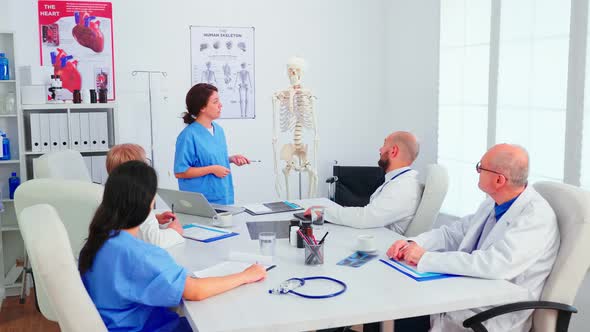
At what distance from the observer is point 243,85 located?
5555 mm

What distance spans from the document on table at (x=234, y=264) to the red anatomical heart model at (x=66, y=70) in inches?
127

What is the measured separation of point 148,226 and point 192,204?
73 cm

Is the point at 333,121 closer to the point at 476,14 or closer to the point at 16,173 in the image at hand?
the point at 476,14

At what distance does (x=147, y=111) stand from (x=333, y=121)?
1.85 m

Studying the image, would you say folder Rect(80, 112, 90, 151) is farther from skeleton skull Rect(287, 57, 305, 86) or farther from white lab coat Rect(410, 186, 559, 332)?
white lab coat Rect(410, 186, 559, 332)

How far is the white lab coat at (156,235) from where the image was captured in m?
2.51

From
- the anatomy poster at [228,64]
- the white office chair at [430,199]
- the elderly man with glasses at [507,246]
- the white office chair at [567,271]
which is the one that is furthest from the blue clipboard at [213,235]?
the anatomy poster at [228,64]

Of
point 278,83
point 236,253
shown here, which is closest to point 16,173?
point 278,83

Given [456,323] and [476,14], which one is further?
[476,14]

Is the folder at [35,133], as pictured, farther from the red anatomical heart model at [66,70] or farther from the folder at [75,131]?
the red anatomical heart model at [66,70]

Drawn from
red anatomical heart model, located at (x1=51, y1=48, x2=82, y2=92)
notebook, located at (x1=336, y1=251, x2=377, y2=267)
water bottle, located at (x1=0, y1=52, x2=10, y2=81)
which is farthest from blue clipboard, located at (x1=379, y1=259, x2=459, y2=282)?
red anatomical heart model, located at (x1=51, y1=48, x2=82, y2=92)

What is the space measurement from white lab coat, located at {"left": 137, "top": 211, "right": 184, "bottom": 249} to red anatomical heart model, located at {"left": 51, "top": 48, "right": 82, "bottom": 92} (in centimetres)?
285

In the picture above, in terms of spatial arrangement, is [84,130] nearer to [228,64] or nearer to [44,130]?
[44,130]

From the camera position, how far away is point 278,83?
5.66m
